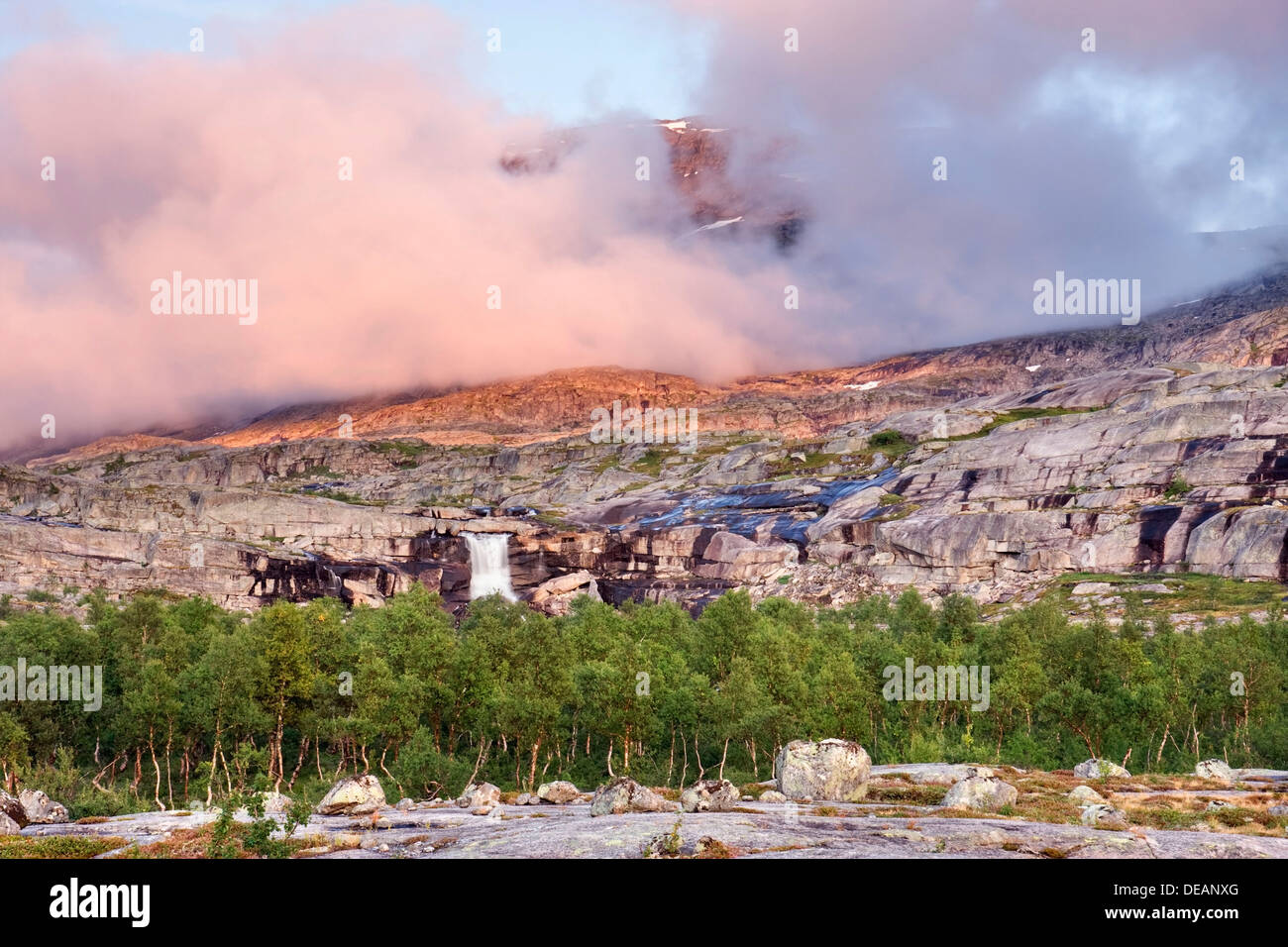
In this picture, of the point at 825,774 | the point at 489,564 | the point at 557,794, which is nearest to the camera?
the point at 825,774

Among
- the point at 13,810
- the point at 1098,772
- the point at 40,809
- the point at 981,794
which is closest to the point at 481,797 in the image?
the point at 13,810

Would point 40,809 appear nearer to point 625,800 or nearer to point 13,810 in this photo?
point 13,810

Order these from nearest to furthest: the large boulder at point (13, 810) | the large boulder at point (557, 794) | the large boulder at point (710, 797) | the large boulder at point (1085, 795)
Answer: the large boulder at point (710, 797), the large boulder at point (13, 810), the large boulder at point (1085, 795), the large boulder at point (557, 794)

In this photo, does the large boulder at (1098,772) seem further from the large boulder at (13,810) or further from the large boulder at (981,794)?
the large boulder at (13,810)

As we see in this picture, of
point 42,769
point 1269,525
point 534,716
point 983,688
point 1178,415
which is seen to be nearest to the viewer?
point 42,769

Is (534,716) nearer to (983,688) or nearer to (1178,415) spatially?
(983,688)

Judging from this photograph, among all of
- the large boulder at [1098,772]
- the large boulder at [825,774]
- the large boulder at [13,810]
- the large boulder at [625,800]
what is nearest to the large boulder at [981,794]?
the large boulder at [825,774]
